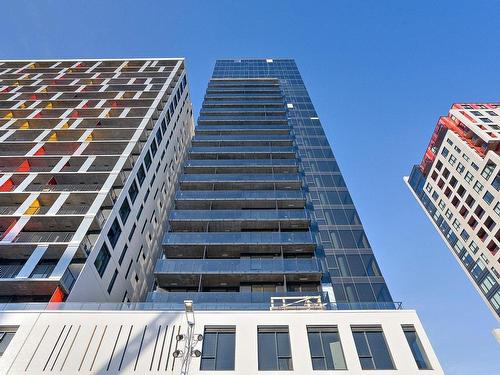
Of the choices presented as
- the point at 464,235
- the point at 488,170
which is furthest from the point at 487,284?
the point at 488,170

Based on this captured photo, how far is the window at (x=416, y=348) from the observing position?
53.9 feet

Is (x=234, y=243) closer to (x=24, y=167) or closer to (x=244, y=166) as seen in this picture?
(x=244, y=166)

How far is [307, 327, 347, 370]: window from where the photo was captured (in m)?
16.4

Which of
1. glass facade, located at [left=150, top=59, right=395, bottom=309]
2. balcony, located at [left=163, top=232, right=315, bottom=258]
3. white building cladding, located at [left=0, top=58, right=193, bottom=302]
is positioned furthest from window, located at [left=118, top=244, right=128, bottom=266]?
balcony, located at [left=163, top=232, right=315, bottom=258]

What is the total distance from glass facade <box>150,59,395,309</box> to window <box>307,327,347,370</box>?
2009 millimetres

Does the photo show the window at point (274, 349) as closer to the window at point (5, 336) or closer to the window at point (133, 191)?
the window at point (5, 336)

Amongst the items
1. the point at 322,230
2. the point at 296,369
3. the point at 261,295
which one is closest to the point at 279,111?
the point at 322,230

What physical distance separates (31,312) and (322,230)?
30.7m

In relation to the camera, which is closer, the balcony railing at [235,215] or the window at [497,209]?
the balcony railing at [235,215]

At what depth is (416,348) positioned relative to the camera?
17.2 m

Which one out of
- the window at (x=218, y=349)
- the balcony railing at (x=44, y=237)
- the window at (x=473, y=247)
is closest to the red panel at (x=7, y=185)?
the balcony railing at (x=44, y=237)

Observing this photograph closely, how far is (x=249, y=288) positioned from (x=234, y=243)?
4.83 metres

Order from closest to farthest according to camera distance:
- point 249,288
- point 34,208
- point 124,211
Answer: point 34,208 < point 124,211 < point 249,288

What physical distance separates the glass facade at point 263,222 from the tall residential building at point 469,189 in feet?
87.3
